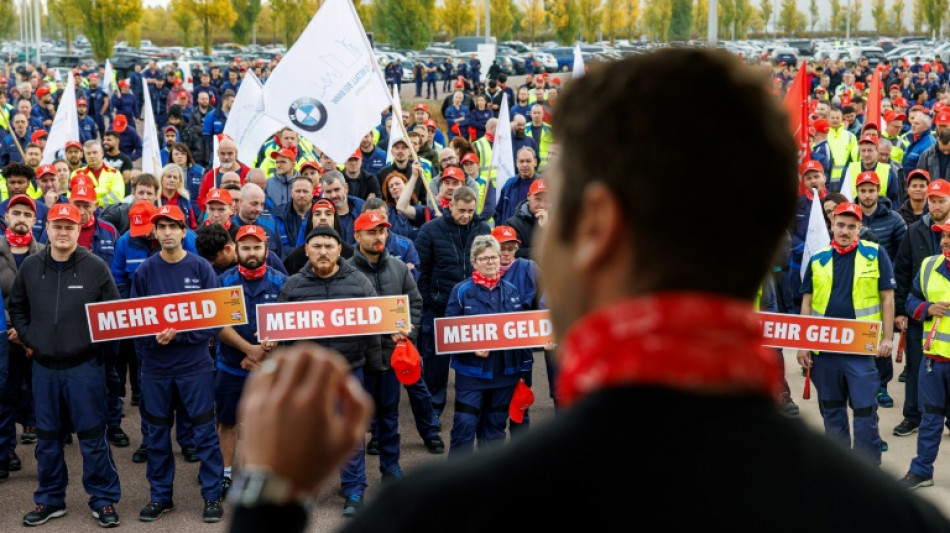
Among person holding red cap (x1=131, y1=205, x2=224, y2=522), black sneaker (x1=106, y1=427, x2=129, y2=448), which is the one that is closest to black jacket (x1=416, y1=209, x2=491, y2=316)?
person holding red cap (x1=131, y1=205, x2=224, y2=522)

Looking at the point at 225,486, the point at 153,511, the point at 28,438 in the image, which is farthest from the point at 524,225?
the point at 28,438

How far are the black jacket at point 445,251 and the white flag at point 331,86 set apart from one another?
1200mm

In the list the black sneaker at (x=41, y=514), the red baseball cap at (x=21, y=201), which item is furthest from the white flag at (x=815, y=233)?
the red baseball cap at (x=21, y=201)

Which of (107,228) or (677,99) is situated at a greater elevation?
(677,99)

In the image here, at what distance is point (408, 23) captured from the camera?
59938 mm

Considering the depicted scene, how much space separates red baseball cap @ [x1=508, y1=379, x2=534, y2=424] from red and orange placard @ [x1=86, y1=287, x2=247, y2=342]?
2111 mm

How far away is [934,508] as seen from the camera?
1424 mm

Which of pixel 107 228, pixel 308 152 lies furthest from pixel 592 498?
pixel 308 152

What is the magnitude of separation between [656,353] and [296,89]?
33.8 feet

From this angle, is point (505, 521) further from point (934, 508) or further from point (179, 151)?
point (179, 151)

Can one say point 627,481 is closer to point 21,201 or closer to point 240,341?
point 240,341

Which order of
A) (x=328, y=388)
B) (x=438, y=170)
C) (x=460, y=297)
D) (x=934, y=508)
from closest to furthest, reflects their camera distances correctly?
(x=328, y=388), (x=934, y=508), (x=460, y=297), (x=438, y=170)

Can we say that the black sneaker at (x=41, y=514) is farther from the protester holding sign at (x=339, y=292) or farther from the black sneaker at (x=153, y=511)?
the protester holding sign at (x=339, y=292)

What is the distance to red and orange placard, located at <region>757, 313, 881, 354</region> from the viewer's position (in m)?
8.44
